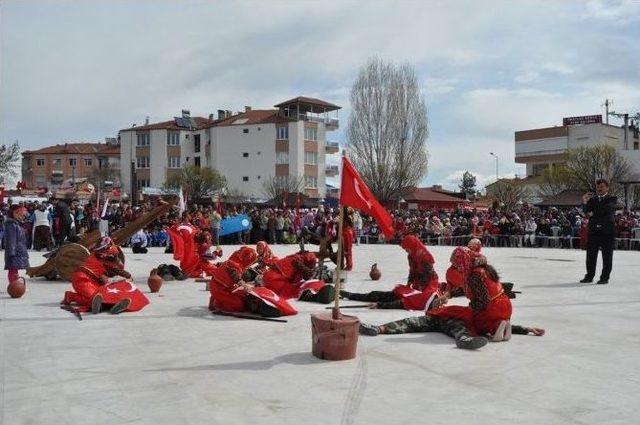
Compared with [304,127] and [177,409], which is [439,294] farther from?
[304,127]

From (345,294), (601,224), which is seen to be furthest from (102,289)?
(601,224)

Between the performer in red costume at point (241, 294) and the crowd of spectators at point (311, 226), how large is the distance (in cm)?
1316

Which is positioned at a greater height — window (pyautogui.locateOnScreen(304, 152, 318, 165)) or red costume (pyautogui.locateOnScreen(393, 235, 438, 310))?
window (pyautogui.locateOnScreen(304, 152, 318, 165))

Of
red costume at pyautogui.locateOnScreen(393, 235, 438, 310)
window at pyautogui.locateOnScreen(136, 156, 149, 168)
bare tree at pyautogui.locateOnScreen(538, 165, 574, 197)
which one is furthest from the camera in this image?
window at pyautogui.locateOnScreen(136, 156, 149, 168)

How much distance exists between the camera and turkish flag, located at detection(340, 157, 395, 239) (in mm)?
6592

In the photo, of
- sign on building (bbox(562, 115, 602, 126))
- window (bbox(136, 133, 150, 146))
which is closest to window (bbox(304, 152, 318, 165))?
window (bbox(136, 133, 150, 146))

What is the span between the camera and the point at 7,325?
8.30 m

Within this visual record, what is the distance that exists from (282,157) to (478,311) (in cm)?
6459

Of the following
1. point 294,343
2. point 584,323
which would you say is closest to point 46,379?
point 294,343

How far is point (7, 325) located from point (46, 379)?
322cm

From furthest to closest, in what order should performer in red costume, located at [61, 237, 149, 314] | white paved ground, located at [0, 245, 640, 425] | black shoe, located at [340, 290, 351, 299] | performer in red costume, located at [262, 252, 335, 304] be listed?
black shoe, located at [340, 290, 351, 299], performer in red costume, located at [262, 252, 335, 304], performer in red costume, located at [61, 237, 149, 314], white paved ground, located at [0, 245, 640, 425]

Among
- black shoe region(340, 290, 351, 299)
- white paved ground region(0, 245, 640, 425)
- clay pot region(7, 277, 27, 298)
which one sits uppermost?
clay pot region(7, 277, 27, 298)

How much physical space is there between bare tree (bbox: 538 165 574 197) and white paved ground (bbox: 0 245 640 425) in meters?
49.3

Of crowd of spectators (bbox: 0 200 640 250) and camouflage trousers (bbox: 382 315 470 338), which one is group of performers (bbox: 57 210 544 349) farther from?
crowd of spectators (bbox: 0 200 640 250)
